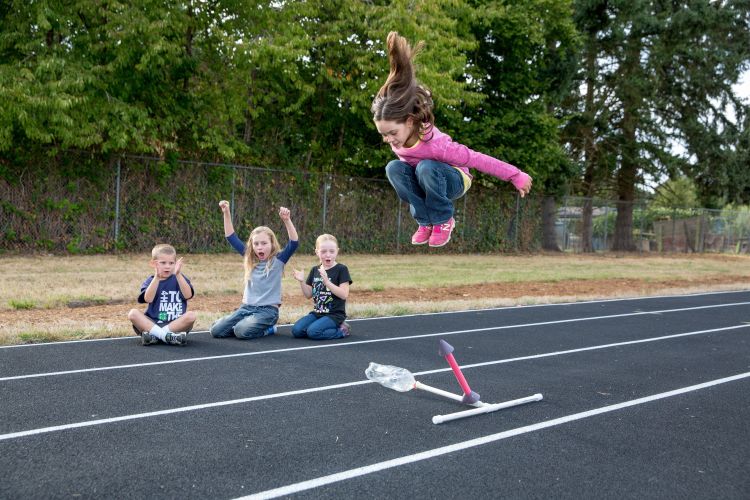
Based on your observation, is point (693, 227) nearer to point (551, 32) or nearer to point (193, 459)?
point (551, 32)

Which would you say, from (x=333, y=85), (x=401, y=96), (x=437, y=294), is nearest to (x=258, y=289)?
(x=401, y=96)

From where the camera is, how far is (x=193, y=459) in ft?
12.3

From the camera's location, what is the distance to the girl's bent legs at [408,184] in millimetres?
3838

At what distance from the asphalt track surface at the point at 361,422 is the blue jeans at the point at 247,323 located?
0.73 ft

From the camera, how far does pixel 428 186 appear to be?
3664 millimetres

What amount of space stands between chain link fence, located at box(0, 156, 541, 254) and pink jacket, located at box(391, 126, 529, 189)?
11906mm

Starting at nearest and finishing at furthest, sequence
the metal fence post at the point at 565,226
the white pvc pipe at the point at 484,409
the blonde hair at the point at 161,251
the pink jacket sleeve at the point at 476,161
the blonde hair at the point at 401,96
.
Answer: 1. the blonde hair at the point at 401,96
2. the pink jacket sleeve at the point at 476,161
3. the white pvc pipe at the point at 484,409
4. the blonde hair at the point at 161,251
5. the metal fence post at the point at 565,226

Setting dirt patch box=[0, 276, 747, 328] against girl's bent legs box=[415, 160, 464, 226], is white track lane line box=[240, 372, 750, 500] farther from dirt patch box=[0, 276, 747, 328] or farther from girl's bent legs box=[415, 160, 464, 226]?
dirt patch box=[0, 276, 747, 328]

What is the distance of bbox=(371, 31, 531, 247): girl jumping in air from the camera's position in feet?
11.0

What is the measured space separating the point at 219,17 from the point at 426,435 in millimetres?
13061

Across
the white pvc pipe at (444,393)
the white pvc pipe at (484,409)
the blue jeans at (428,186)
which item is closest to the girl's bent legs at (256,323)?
the white pvc pipe at (444,393)

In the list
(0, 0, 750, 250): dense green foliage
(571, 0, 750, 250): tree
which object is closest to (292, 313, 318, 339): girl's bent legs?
(0, 0, 750, 250): dense green foliage

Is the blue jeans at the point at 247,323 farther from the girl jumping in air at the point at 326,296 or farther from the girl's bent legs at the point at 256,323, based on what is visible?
the girl jumping in air at the point at 326,296

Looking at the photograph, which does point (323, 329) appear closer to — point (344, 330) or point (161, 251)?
point (344, 330)
